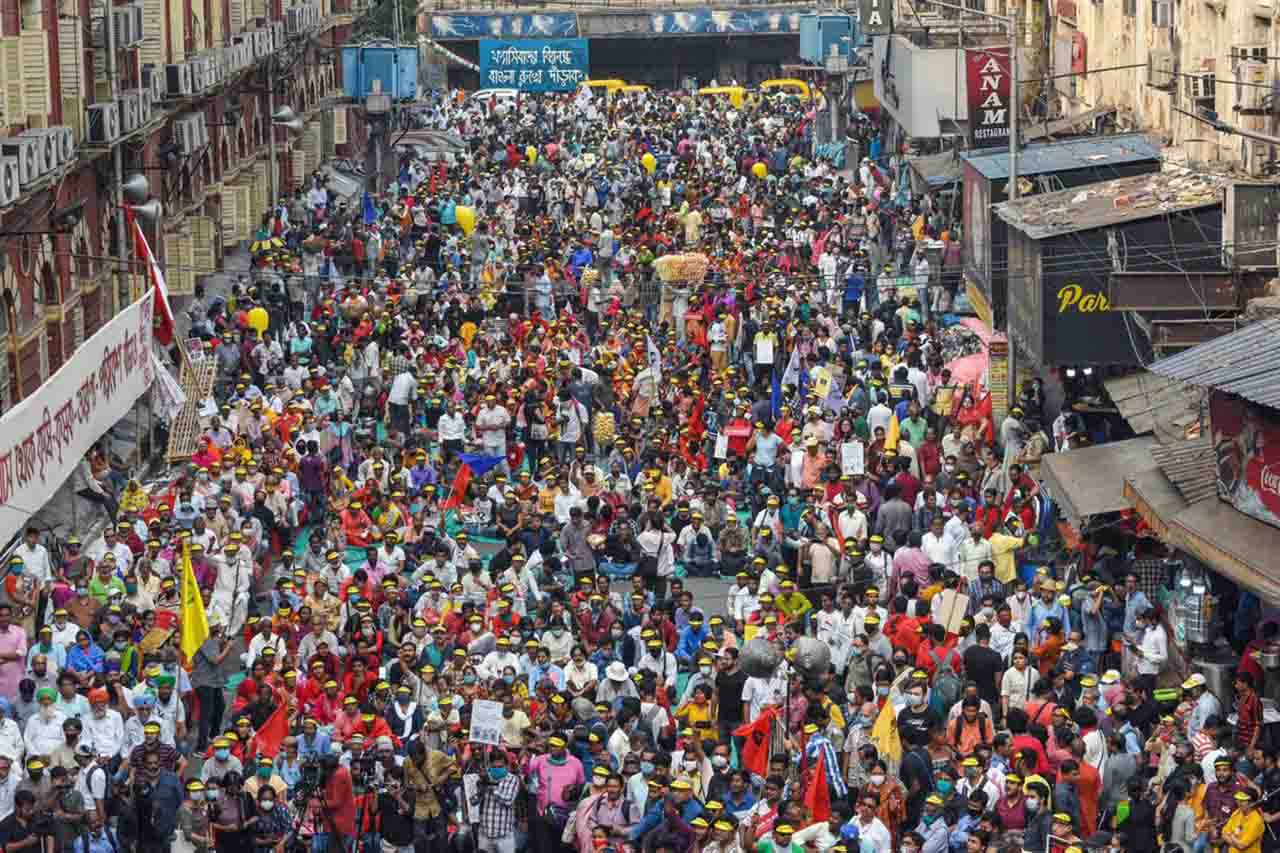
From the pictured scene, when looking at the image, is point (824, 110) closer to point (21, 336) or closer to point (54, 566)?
point (21, 336)

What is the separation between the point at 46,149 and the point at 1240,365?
564 inches

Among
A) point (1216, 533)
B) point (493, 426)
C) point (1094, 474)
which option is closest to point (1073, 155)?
point (493, 426)

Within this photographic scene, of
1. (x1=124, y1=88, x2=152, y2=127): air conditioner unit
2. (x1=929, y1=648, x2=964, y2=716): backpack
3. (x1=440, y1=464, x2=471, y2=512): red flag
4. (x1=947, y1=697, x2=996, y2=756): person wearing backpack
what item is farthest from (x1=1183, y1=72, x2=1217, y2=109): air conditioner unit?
(x1=124, y1=88, x2=152, y2=127): air conditioner unit

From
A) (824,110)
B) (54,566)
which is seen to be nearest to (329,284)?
(54,566)

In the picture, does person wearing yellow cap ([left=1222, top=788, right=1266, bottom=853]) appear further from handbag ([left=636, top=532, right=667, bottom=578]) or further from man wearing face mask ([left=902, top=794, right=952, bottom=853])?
handbag ([left=636, top=532, right=667, bottom=578])

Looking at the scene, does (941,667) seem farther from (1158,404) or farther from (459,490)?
(459,490)

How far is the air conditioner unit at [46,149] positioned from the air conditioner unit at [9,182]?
117cm

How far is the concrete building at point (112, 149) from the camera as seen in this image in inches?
1223

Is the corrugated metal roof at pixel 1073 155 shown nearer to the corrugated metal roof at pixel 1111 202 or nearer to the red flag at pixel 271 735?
the corrugated metal roof at pixel 1111 202

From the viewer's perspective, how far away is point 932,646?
21344mm

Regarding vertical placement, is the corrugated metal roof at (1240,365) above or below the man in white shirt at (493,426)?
above

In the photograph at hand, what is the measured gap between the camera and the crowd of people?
18906 millimetres

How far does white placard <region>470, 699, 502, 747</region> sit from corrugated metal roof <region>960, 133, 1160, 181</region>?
1458 centimetres

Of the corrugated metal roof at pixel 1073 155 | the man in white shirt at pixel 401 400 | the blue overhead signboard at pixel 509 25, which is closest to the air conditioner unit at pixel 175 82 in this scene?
the man in white shirt at pixel 401 400
